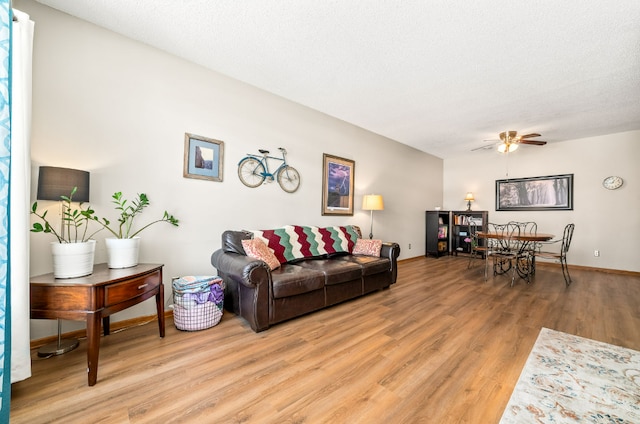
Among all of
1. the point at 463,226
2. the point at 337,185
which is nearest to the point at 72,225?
the point at 337,185

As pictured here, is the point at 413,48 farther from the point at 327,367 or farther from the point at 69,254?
the point at 69,254

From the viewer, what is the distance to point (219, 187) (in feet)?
9.71

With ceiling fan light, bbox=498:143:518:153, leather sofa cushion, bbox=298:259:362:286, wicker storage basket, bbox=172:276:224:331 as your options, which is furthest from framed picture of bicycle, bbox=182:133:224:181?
ceiling fan light, bbox=498:143:518:153

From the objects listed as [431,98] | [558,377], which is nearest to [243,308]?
[558,377]

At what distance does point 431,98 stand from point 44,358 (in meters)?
4.71

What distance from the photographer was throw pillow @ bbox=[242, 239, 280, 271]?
8.57 feet

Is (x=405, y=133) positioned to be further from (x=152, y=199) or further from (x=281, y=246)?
(x=152, y=199)

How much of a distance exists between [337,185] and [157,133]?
2.62 meters

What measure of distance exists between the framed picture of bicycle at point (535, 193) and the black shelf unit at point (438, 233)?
1209mm

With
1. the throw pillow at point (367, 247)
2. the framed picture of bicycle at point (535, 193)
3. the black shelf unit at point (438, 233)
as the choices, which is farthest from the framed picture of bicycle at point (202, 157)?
the framed picture of bicycle at point (535, 193)

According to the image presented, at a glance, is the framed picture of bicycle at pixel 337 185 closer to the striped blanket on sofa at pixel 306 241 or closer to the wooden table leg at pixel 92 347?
the striped blanket on sofa at pixel 306 241

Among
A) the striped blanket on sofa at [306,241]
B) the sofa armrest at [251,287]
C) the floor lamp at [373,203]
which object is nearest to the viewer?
the sofa armrest at [251,287]

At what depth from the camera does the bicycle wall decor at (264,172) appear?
125 inches

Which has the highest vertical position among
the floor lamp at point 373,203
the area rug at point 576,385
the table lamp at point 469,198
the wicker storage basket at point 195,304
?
the table lamp at point 469,198
